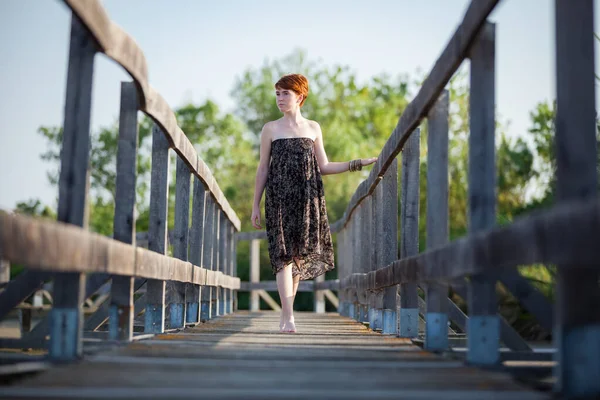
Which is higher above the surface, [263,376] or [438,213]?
[438,213]

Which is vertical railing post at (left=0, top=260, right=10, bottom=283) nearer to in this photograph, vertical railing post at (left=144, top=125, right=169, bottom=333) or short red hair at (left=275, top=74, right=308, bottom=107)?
short red hair at (left=275, top=74, right=308, bottom=107)

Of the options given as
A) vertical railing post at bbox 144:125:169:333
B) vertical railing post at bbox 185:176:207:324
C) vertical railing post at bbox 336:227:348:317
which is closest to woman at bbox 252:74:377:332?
vertical railing post at bbox 185:176:207:324

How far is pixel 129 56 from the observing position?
11.1 feet

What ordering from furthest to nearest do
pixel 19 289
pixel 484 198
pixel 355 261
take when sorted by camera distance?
1. pixel 355 261
2. pixel 19 289
3. pixel 484 198

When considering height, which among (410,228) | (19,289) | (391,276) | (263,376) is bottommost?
(263,376)

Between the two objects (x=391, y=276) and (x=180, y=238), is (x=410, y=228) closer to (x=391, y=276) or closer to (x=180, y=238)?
(x=391, y=276)

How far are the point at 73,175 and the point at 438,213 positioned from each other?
1.41 m

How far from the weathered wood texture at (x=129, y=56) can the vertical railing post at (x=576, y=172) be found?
1.38 metres

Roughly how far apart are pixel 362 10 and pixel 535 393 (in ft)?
183

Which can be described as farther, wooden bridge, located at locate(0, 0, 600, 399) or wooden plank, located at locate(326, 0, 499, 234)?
wooden plank, located at locate(326, 0, 499, 234)

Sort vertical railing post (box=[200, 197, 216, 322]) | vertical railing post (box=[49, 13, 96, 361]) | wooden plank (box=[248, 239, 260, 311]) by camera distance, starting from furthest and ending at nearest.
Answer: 1. wooden plank (box=[248, 239, 260, 311])
2. vertical railing post (box=[200, 197, 216, 322])
3. vertical railing post (box=[49, 13, 96, 361])

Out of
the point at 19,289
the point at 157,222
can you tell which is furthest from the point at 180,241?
the point at 19,289

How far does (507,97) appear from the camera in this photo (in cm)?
2512

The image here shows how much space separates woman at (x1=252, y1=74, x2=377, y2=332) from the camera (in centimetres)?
571
